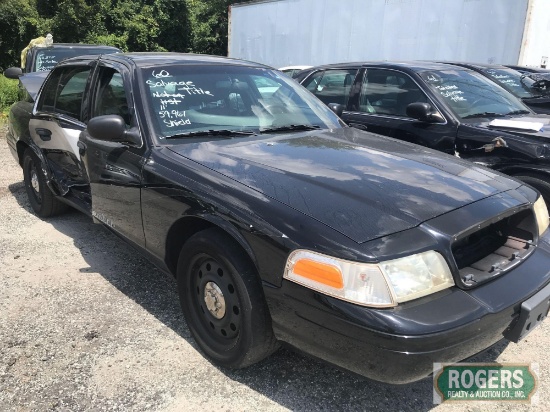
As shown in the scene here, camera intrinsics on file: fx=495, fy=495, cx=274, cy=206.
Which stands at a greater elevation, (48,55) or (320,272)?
(48,55)

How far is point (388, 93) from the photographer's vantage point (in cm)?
534

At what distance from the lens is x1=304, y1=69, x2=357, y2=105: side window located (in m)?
5.74

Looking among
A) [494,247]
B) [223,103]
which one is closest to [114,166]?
[223,103]

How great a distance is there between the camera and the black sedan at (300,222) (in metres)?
2.06

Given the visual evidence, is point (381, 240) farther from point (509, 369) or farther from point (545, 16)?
point (545, 16)

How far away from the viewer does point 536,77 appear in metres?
7.52

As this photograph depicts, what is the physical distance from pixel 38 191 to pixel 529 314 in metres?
4.59

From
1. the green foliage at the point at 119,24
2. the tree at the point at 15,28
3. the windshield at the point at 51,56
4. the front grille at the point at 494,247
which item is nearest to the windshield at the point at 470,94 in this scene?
the front grille at the point at 494,247

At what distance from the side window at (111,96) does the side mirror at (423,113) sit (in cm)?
275

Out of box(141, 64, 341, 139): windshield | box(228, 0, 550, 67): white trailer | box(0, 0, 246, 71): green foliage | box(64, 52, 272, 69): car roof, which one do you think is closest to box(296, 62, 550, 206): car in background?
box(141, 64, 341, 139): windshield

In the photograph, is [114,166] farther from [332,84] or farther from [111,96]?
[332,84]

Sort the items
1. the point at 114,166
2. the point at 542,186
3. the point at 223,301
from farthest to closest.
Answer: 1. the point at 542,186
2. the point at 114,166
3. the point at 223,301

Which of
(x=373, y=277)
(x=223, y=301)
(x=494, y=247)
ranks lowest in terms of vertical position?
(x=223, y=301)

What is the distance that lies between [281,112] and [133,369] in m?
2.02
